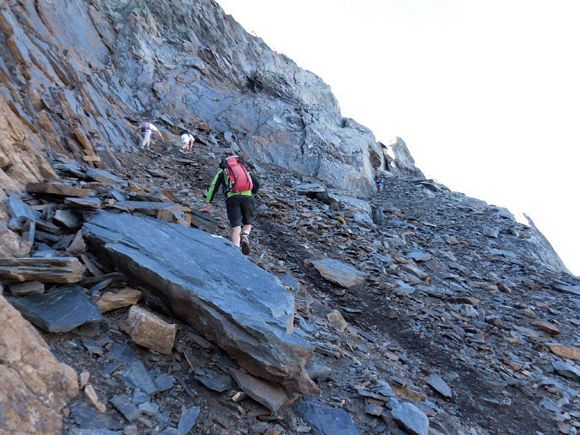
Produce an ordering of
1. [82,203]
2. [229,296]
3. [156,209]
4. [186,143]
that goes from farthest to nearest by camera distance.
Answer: [186,143]
[156,209]
[82,203]
[229,296]

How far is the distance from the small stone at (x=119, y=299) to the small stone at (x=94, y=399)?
3.34 ft

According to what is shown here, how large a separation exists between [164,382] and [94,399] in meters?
0.70

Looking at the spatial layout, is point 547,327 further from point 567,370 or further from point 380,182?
point 380,182

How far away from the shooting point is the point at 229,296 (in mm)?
4684

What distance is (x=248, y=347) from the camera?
4.09 metres

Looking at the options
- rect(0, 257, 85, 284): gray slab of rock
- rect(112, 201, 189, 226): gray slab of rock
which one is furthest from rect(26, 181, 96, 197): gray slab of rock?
rect(0, 257, 85, 284): gray slab of rock

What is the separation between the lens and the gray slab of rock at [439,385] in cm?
646

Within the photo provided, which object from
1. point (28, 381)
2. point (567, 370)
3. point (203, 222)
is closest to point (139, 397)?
point (28, 381)

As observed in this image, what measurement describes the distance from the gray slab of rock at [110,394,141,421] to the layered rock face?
879cm

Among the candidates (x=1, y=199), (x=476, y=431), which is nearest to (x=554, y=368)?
(x=476, y=431)

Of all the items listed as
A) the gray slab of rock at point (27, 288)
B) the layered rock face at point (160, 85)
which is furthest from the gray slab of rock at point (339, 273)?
the layered rock face at point (160, 85)

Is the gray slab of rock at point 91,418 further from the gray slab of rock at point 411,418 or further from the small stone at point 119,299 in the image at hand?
the gray slab of rock at point 411,418

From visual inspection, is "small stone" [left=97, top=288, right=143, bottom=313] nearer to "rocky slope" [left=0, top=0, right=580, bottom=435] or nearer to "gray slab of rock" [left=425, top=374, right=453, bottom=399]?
"rocky slope" [left=0, top=0, right=580, bottom=435]

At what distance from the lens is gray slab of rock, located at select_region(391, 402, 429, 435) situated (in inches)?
180
